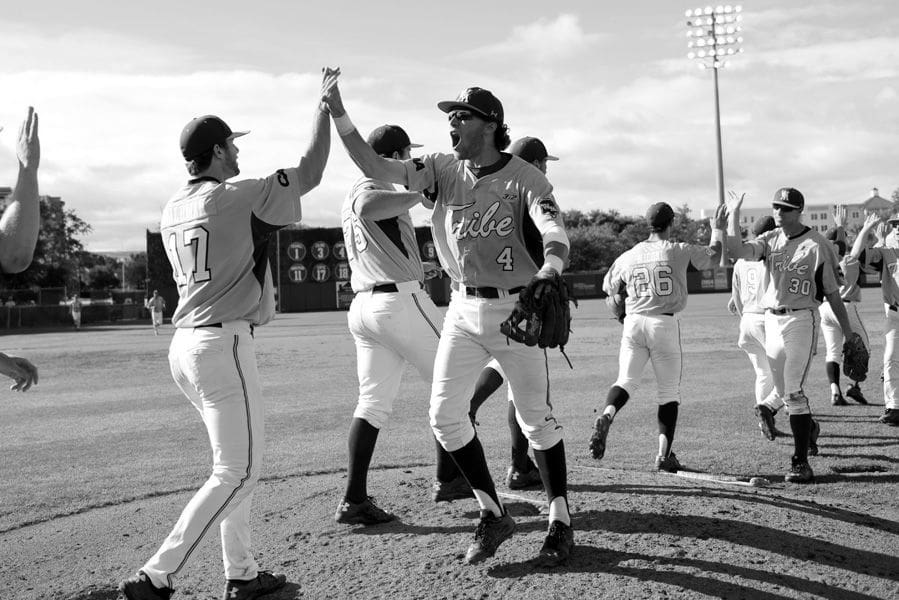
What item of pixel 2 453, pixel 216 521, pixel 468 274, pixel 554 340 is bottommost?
pixel 2 453

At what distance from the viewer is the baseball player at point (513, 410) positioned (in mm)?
5617

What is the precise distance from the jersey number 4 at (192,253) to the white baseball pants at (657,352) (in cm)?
407

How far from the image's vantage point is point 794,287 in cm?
664

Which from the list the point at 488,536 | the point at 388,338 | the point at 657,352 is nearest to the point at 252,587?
the point at 488,536

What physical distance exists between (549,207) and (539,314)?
0.61 m

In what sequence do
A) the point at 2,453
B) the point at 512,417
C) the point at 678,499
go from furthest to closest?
the point at 2,453
the point at 512,417
the point at 678,499

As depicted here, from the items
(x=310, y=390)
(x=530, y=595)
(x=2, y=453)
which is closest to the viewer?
(x=530, y=595)

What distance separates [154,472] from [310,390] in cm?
563

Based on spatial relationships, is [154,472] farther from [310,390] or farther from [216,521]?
[310,390]

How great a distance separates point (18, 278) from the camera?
5612 cm

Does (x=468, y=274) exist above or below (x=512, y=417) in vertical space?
above

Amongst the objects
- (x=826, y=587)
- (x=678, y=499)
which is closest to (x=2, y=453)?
(x=678, y=499)

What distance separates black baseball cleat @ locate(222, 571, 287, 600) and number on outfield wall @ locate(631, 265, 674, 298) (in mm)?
A: 4058

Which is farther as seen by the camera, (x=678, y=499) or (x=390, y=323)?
(x=390, y=323)
